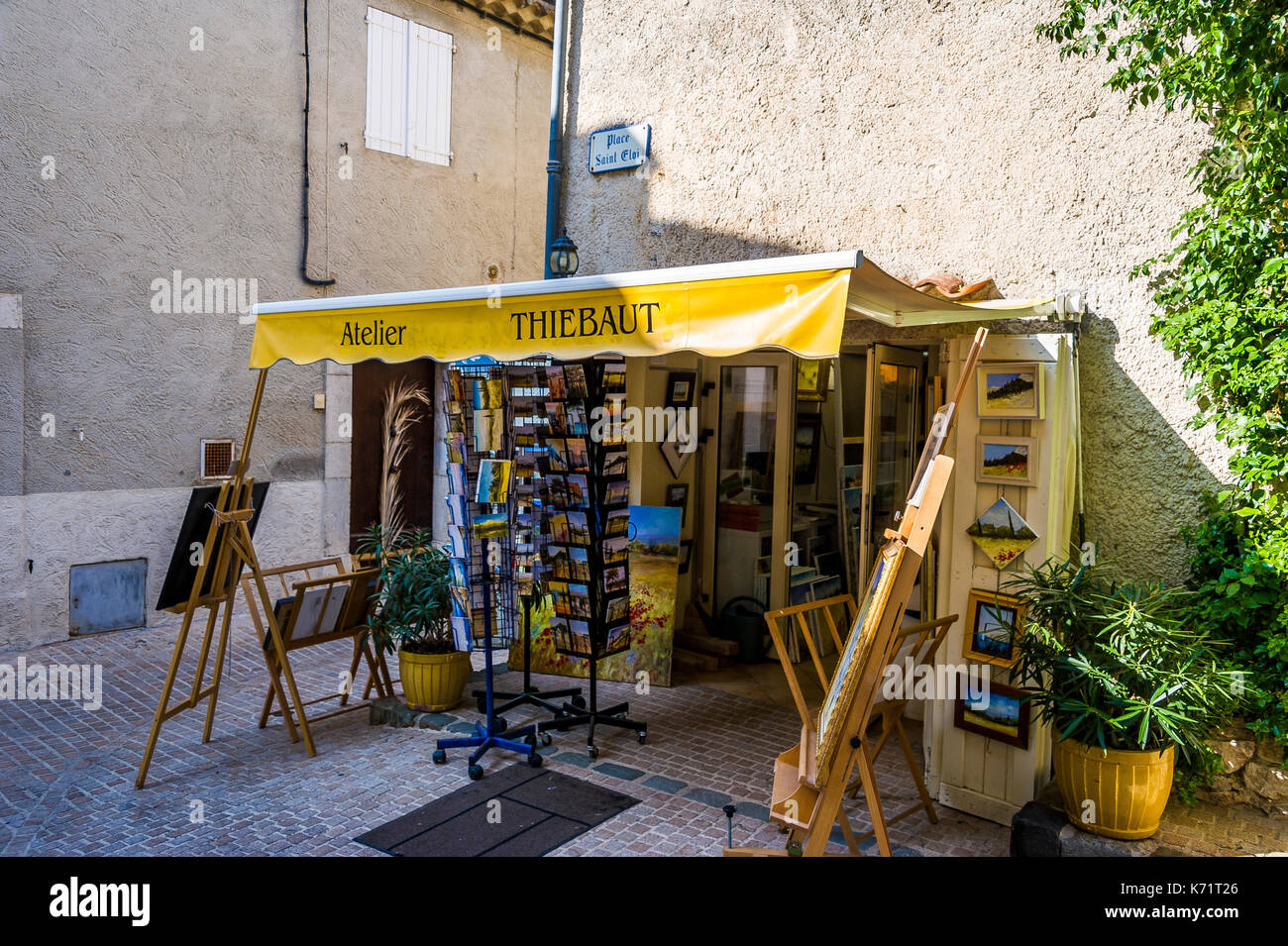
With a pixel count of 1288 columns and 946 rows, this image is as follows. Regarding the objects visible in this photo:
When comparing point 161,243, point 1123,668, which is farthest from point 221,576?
point 1123,668

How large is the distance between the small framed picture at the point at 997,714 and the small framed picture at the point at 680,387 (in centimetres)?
348

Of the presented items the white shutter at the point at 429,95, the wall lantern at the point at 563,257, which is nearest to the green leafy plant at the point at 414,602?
the wall lantern at the point at 563,257

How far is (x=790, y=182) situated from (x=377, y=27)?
6.07 meters

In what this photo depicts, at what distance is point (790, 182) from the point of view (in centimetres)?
662

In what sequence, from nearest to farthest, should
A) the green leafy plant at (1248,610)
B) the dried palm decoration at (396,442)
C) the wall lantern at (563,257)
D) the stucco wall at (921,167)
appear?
the green leafy plant at (1248,610) < the stucco wall at (921,167) < the wall lantern at (563,257) < the dried palm decoration at (396,442)

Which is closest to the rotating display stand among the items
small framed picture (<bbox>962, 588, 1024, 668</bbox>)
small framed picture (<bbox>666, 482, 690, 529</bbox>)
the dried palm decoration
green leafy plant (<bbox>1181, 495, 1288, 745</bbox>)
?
small framed picture (<bbox>666, 482, 690, 529</bbox>)

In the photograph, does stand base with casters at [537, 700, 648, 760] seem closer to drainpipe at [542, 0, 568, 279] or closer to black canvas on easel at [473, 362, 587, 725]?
black canvas on easel at [473, 362, 587, 725]

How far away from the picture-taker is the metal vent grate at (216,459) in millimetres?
8898

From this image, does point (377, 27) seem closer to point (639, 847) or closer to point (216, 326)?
point (216, 326)

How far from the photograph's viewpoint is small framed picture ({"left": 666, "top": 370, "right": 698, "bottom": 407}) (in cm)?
762

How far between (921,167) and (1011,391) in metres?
1.87

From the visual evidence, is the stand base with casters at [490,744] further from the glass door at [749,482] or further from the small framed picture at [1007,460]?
the small framed picture at [1007,460]

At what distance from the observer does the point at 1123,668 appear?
4.07 metres
